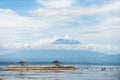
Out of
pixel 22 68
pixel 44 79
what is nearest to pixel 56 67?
pixel 22 68

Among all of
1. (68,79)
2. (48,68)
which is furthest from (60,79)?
(48,68)

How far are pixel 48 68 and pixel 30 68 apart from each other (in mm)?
6764

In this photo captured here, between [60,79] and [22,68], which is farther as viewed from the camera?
[22,68]

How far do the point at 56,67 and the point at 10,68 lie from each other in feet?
58.1

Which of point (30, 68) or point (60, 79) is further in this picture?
point (30, 68)

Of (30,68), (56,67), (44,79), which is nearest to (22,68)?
(30,68)

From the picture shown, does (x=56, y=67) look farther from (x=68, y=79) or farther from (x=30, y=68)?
(x=68, y=79)

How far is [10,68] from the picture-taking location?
134 m

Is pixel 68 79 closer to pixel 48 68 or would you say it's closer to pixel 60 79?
pixel 60 79

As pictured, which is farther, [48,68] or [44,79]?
[48,68]

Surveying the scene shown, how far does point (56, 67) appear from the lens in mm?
132500

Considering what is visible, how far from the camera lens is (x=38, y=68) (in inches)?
5177

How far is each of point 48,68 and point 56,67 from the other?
124 inches

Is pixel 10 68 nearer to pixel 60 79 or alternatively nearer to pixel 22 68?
pixel 22 68
